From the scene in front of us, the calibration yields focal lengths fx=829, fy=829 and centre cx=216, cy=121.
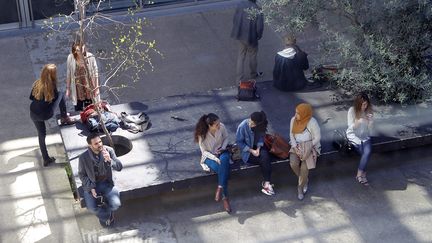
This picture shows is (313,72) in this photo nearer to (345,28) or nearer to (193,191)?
(345,28)

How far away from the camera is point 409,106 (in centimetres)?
1206

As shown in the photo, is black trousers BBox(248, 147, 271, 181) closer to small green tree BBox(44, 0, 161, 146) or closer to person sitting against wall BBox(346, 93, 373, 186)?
person sitting against wall BBox(346, 93, 373, 186)

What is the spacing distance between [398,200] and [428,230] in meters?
0.68

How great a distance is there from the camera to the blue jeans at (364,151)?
11.1 meters

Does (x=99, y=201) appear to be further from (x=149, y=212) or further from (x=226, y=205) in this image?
(x=226, y=205)

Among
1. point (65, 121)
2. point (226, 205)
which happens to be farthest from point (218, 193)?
point (65, 121)

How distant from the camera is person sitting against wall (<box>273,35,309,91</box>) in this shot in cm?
1248

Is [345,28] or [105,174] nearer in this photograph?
[105,174]

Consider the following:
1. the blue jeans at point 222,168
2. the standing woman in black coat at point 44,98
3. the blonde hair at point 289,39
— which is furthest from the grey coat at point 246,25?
the standing woman in black coat at point 44,98

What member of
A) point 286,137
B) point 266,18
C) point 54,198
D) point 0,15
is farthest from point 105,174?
point 0,15

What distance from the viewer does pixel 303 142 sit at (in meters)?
10.8

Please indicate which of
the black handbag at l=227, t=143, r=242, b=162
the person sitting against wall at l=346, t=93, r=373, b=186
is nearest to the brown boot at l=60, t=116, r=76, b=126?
the black handbag at l=227, t=143, r=242, b=162

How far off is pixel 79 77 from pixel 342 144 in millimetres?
3695

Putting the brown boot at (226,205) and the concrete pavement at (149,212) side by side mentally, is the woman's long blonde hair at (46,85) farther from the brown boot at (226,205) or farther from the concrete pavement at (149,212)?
the brown boot at (226,205)
